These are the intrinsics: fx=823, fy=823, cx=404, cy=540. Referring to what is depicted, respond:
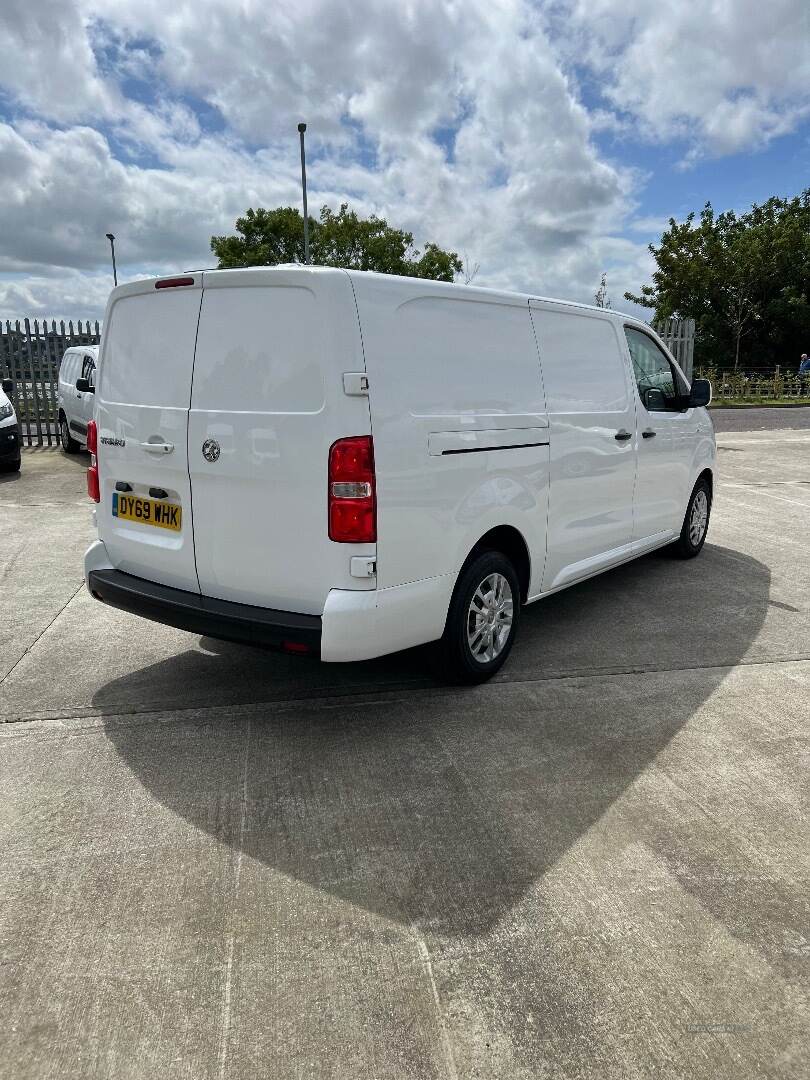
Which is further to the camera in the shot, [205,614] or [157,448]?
[157,448]

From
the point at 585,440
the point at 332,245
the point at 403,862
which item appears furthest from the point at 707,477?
the point at 332,245

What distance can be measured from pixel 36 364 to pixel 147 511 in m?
13.5

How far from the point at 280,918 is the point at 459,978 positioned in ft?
1.96

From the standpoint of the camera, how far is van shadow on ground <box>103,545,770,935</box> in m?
2.82

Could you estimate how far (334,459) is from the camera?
3.38m

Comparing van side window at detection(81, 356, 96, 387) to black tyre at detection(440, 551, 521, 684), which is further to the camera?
van side window at detection(81, 356, 96, 387)

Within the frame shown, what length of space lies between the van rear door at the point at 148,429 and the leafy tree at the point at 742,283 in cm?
4101

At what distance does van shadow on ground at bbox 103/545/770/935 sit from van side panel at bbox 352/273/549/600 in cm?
63

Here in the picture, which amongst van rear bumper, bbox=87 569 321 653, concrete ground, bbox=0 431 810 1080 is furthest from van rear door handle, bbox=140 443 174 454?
concrete ground, bbox=0 431 810 1080

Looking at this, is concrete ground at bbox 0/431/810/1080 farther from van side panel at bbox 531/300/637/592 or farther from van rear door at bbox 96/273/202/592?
van rear door at bbox 96/273/202/592

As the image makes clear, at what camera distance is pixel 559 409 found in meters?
4.70

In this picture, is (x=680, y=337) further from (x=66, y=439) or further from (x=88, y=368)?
(x=66, y=439)

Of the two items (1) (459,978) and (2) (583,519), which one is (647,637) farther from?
(1) (459,978)

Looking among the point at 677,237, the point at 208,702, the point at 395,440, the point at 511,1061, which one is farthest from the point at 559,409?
the point at 677,237
